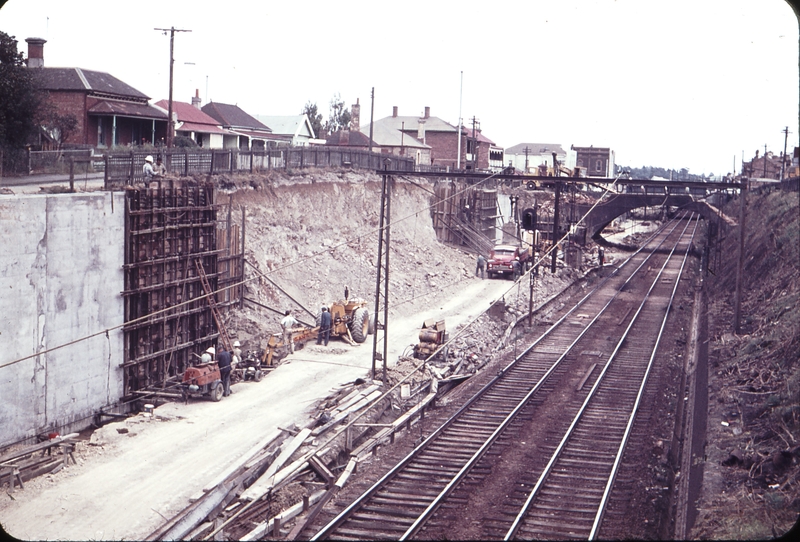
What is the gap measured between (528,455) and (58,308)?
37.6 ft

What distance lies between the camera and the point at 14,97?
27.8 meters

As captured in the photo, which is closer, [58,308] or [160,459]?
[160,459]

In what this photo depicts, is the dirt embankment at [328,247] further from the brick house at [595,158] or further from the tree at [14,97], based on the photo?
the brick house at [595,158]

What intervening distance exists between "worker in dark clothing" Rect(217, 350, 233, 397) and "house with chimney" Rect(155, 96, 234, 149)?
110ft

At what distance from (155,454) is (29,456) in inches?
96.8

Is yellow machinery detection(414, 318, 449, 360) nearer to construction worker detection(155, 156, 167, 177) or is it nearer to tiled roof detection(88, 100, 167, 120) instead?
construction worker detection(155, 156, 167, 177)

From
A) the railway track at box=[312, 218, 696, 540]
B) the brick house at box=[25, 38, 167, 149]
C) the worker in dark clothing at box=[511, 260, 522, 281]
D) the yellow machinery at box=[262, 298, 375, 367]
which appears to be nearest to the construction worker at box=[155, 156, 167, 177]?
the yellow machinery at box=[262, 298, 375, 367]

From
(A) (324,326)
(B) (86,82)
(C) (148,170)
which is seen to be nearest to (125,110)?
(B) (86,82)

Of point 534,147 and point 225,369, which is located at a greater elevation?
point 534,147

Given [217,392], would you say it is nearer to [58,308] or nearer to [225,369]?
[225,369]

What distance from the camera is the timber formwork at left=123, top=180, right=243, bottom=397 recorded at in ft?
69.5

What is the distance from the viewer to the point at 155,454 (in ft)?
54.4

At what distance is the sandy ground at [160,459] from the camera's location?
13352mm

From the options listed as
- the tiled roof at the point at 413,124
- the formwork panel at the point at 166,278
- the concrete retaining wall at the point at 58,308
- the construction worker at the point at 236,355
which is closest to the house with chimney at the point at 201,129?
the formwork panel at the point at 166,278
